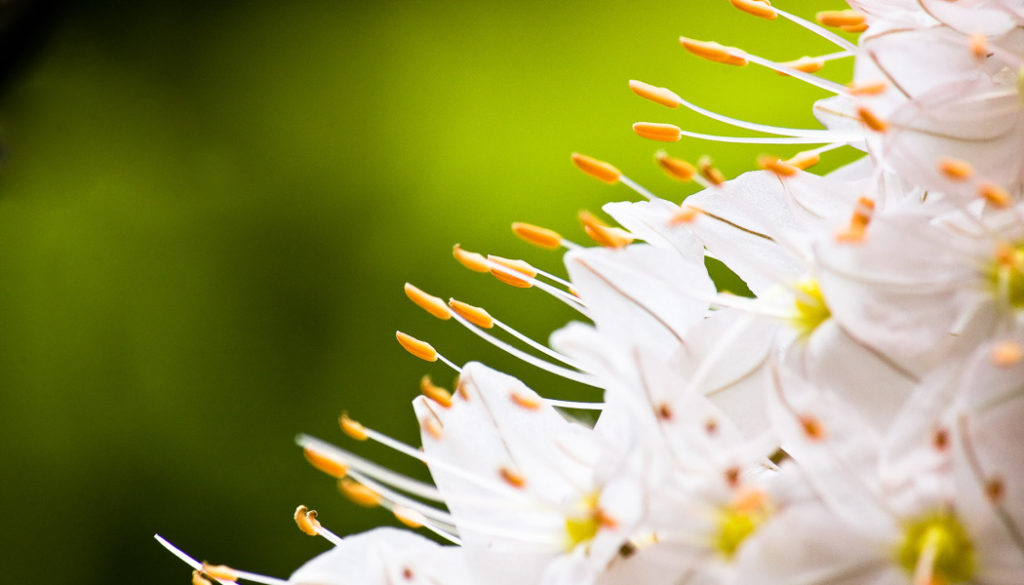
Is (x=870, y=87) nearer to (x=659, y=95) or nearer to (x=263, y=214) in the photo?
(x=659, y=95)

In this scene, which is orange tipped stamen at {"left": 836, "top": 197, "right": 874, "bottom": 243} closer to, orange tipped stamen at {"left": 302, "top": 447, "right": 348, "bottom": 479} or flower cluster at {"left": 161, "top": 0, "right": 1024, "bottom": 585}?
flower cluster at {"left": 161, "top": 0, "right": 1024, "bottom": 585}

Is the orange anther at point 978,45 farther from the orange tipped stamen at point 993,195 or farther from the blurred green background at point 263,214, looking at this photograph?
the blurred green background at point 263,214

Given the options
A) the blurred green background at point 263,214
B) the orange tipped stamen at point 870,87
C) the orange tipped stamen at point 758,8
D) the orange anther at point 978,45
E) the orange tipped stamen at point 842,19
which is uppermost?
the orange tipped stamen at point 758,8

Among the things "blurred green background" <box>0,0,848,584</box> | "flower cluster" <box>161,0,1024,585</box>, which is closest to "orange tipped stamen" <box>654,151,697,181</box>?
"flower cluster" <box>161,0,1024,585</box>

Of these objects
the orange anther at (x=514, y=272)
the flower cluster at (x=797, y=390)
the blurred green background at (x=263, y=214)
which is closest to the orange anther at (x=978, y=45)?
the flower cluster at (x=797, y=390)

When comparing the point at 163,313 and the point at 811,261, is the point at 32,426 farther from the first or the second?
the point at 811,261

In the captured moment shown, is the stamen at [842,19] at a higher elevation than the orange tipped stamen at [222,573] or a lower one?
higher
